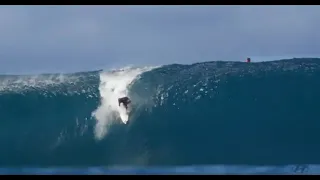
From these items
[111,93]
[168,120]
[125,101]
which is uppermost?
[111,93]

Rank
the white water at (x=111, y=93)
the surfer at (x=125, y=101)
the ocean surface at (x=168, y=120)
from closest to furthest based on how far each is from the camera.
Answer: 1. the ocean surface at (x=168, y=120)
2. the white water at (x=111, y=93)
3. the surfer at (x=125, y=101)

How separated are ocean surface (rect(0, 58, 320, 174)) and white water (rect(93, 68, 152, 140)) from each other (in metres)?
0.02

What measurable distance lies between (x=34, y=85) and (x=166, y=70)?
75.2 inches

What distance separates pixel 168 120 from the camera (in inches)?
340

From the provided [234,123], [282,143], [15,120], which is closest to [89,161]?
[15,120]

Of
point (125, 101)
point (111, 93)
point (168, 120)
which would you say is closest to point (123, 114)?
point (125, 101)

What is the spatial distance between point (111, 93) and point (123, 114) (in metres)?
0.46

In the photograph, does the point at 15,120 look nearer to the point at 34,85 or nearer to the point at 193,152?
the point at 34,85

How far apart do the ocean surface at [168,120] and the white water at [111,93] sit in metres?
0.02

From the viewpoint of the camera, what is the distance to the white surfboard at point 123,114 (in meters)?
8.63

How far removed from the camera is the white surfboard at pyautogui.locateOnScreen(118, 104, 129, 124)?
340 inches

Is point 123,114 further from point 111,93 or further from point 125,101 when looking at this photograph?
point 111,93

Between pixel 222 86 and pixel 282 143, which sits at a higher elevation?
pixel 222 86

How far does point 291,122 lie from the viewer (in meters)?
8.78
